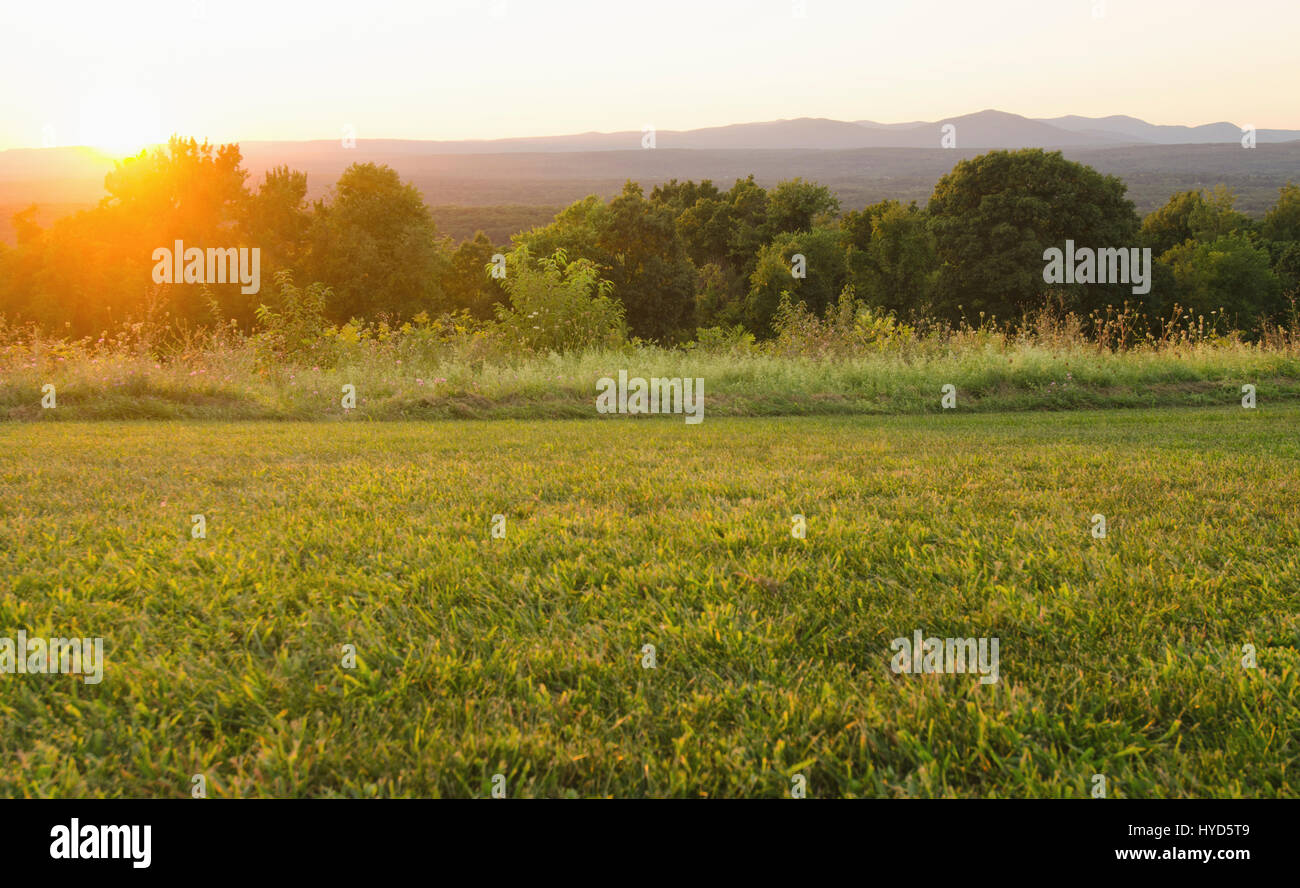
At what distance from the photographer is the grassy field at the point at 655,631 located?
1.88 meters

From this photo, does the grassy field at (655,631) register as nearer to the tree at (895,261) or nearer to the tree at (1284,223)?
the tree at (895,261)

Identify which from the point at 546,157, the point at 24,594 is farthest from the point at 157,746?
the point at 546,157

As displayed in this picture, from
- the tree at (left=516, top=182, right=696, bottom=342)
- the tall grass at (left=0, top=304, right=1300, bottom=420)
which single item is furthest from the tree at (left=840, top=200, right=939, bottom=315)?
the tall grass at (left=0, top=304, right=1300, bottom=420)

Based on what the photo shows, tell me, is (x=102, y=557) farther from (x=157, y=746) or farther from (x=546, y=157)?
(x=546, y=157)

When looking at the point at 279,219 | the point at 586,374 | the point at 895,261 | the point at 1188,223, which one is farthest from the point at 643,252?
the point at 1188,223

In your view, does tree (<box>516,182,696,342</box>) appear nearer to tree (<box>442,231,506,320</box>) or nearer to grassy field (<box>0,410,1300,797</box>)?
tree (<box>442,231,506,320</box>)

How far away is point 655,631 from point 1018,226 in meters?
36.8

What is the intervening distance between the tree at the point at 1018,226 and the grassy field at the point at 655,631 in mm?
31726

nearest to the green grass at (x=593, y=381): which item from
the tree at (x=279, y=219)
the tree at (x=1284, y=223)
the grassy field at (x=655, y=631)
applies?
the grassy field at (x=655, y=631)

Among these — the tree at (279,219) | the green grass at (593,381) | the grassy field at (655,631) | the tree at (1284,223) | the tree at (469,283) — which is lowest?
the grassy field at (655,631)

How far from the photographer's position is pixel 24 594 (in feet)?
9.89

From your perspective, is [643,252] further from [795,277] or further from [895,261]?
[895,261]

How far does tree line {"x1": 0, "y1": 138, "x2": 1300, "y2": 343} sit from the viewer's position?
34219 millimetres

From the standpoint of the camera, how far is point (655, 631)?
257 centimetres
